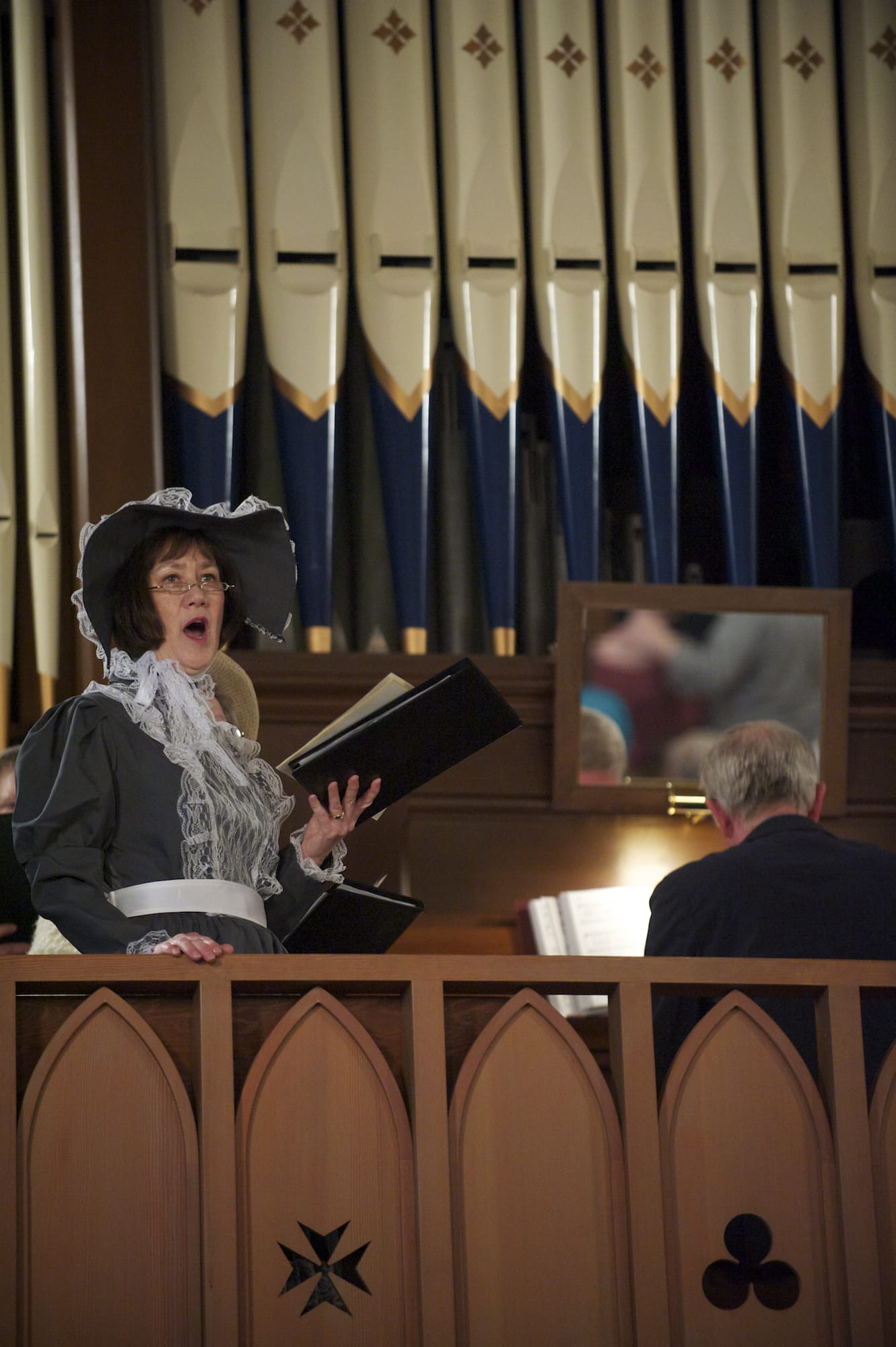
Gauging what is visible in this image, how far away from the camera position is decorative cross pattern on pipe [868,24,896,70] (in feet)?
16.8

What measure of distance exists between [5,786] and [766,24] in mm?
3227

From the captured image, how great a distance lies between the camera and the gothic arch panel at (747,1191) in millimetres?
2219

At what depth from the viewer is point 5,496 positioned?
453cm

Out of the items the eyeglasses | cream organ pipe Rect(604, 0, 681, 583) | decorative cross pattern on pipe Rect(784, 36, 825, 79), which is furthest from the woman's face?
decorative cross pattern on pipe Rect(784, 36, 825, 79)

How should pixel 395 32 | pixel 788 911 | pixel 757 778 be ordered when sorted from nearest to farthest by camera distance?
pixel 788 911, pixel 757 778, pixel 395 32

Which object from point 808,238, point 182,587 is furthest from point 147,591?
point 808,238

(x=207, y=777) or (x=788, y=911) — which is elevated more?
(x=207, y=777)

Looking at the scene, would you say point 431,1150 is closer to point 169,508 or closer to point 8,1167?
point 8,1167

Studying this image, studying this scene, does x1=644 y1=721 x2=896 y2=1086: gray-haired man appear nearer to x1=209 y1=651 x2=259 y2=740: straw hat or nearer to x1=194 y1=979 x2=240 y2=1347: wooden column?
x1=194 y1=979 x2=240 y2=1347: wooden column

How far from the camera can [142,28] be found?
4734 mm

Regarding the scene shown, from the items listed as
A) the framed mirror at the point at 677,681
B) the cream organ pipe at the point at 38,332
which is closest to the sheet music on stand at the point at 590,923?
the framed mirror at the point at 677,681

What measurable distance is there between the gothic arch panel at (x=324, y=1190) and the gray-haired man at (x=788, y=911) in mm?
624

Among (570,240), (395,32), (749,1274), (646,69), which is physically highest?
(395,32)

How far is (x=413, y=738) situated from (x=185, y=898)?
19.8 inches
